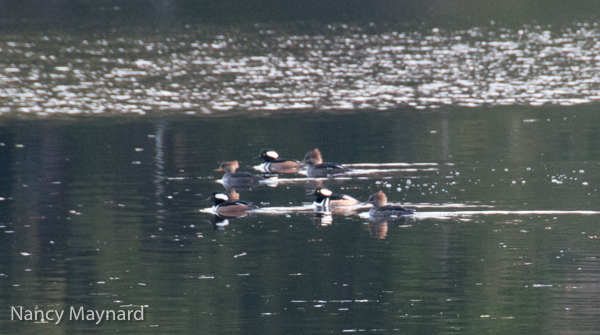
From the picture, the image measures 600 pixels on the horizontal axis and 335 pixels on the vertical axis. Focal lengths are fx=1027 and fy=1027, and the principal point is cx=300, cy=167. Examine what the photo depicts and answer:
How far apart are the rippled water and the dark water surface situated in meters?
11.0

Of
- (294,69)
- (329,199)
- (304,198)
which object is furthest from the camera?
(294,69)

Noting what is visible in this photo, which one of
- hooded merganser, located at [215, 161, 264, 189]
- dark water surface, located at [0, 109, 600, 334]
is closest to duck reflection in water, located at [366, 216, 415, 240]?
dark water surface, located at [0, 109, 600, 334]

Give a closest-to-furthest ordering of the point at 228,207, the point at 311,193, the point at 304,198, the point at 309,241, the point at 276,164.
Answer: the point at 309,241
the point at 228,207
the point at 311,193
the point at 304,198
the point at 276,164

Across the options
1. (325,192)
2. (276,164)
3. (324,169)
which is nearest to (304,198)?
(325,192)

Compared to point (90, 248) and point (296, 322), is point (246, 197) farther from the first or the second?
point (296, 322)

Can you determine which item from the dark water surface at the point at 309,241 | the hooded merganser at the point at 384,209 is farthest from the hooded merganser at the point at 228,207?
the hooded merganser at the point at 384,209

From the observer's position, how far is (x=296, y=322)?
16.2 meters

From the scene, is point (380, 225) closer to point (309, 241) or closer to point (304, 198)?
point (309, 241)

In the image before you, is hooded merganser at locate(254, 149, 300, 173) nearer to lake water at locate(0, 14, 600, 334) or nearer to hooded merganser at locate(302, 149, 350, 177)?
lake water at locate(0, 14, 600, 334)

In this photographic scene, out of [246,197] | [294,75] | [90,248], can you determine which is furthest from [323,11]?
[90,248]

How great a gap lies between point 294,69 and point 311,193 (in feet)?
113

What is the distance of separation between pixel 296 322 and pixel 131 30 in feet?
227

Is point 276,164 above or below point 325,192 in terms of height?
above

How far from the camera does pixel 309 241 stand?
21.4 m
